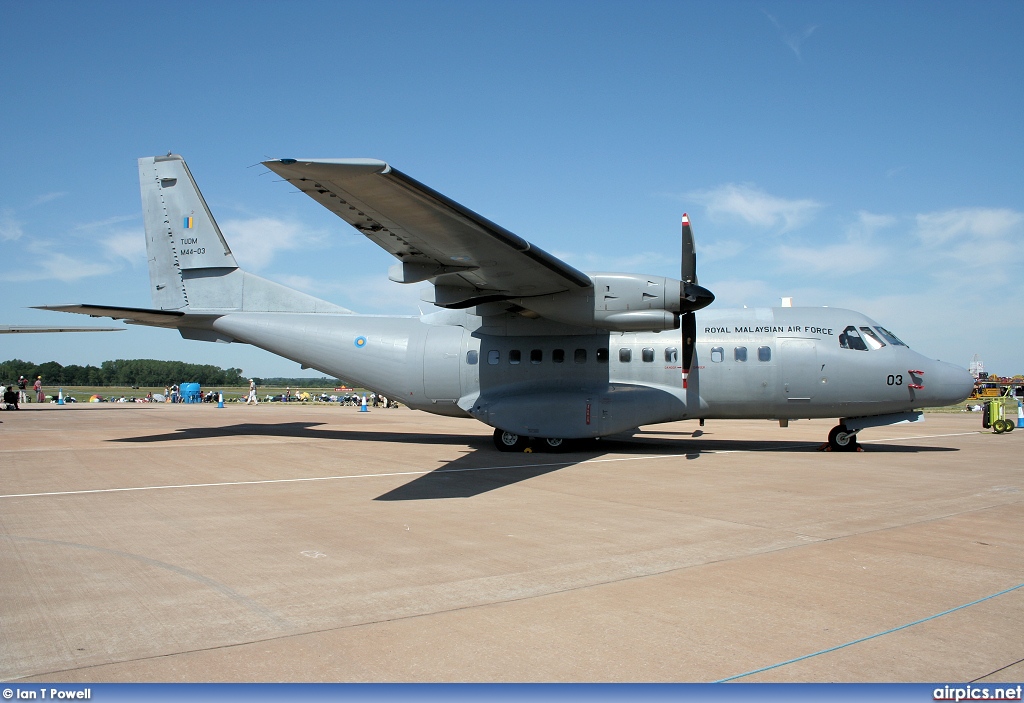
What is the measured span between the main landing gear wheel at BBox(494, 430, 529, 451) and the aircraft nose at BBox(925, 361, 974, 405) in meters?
8.78

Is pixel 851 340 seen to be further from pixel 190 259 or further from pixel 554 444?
pixel 190 259

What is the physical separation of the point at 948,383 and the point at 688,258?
6.49 m

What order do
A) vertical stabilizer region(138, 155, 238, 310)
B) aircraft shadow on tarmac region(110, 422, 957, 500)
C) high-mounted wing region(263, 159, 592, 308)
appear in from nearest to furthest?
high-mounted wing region(263, 159, 592, 308), aircraft shadow on tarmac region(110, 422, 957, 500), vertical stabilizer region(138, 155, 238, 310)

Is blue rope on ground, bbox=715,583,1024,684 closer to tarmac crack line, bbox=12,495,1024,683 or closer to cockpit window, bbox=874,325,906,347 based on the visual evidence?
tarmac crack line, bbox=12,495,1024,683

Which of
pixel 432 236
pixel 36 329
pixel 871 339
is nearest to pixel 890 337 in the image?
pixel 871 339

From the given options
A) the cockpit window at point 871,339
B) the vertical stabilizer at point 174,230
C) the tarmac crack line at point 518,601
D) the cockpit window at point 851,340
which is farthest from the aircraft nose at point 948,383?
the vertical stabilizer at point 174,230

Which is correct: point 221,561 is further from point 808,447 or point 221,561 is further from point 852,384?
point 808,447

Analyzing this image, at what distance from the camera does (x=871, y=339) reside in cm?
1493

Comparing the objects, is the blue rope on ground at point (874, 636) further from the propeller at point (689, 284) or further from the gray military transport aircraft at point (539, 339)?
the propeller at point (689, 284)

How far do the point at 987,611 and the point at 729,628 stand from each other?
1.87 m

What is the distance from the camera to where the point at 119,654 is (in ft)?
12.5

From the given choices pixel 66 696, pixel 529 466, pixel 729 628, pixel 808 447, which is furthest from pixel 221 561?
pixel 808 447

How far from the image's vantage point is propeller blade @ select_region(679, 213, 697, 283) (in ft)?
44.3

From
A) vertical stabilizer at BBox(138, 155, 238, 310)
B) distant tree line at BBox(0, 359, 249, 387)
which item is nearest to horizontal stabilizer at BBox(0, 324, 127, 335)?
vertical stabilizer at BBox(138, 155, 238, 310)
